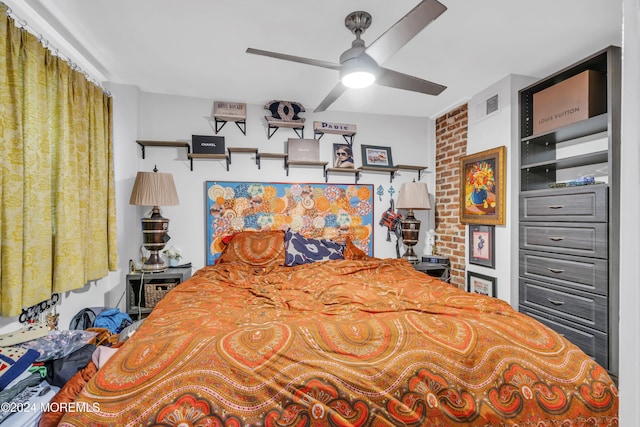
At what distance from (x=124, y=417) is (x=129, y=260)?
250 cm

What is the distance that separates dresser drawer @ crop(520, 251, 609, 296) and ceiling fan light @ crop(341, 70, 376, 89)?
6.47 ft

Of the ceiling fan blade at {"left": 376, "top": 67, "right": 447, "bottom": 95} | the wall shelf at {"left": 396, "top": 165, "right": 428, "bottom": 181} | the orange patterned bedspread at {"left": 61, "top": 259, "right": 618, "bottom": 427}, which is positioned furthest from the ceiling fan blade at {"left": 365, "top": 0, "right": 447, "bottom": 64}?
the wall shelf at {"left": 396, "top": 165, "right": 428, "bottom": 181}

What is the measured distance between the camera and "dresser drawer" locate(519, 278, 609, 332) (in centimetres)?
209

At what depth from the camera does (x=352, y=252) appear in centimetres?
321

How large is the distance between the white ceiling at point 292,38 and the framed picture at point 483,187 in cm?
73

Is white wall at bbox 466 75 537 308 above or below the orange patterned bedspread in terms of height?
above

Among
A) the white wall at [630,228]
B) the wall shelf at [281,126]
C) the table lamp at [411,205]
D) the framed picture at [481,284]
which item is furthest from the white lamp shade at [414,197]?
the white wall at [630,228]

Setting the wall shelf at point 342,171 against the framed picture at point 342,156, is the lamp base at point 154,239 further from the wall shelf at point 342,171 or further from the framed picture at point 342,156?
the framed picture at point 342,156

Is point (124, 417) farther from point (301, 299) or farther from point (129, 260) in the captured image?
point (129, 260)

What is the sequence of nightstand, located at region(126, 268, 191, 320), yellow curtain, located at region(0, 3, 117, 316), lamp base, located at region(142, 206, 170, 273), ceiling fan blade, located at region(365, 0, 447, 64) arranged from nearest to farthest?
ceiling fan blade, located at region(365, 0, 447, 64)
yellow curtain, located at region(0, 3, 117, 316)
nightstand, located at region(126, 268, 191, 320)
lamp base, located at region(142, 206, 170, 273)

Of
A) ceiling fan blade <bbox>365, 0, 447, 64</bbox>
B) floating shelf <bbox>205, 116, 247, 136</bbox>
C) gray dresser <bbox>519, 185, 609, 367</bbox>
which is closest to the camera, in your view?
ceiling fan blade <bbox>365, 0, 447, 64</bbox>

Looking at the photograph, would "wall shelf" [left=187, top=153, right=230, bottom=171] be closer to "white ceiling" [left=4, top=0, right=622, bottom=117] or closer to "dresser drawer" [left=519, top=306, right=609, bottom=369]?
"white ceiling" [left=4, top=0, right=622, bottom=117]

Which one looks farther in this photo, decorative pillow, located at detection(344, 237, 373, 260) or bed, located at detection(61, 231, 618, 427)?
decorative pillow, located at detection(344, 237, 373, 260)

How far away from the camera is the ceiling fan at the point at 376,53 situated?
1.45 meters
